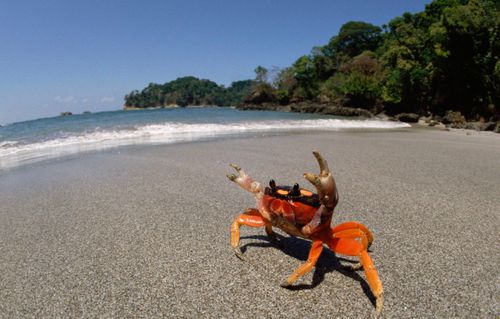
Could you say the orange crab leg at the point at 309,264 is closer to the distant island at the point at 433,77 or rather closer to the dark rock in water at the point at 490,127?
the distant island at the point at 433,77

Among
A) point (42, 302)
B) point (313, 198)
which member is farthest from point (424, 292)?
point (42, 302)

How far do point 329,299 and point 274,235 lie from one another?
97 cm

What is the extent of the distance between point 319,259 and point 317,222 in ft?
2.46

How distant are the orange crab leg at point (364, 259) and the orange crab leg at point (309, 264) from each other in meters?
0.10

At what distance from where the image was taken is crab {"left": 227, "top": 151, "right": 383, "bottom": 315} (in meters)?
2.11

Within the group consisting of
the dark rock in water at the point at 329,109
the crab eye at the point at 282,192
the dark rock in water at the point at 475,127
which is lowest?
the dark rock in water at the point at 475,127

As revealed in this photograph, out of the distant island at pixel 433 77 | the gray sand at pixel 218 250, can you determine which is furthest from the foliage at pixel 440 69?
the gray sand at pixel 218 250

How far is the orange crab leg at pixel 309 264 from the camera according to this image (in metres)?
2.25

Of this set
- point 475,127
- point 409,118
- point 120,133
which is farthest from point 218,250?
point 409,118

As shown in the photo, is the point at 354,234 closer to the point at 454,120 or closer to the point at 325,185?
the point at 325,185

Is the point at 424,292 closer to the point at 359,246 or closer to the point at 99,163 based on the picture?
the point at 359,246

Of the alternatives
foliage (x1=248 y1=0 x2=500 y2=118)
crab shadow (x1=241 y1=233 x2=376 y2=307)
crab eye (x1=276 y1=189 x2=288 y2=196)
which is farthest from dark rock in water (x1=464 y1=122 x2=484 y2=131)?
crab eye (x1=276 y1=189 x2=288 y2=196)

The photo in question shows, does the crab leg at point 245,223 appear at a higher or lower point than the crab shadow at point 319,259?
higher

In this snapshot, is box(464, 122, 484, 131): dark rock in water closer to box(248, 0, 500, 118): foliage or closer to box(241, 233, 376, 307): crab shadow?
box(248, 0, 500, 118): foliage
